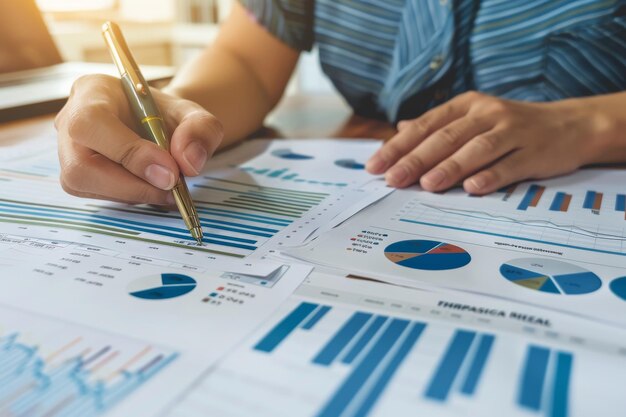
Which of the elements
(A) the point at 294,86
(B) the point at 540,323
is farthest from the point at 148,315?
(A) the point at 294,86

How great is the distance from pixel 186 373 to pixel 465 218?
0.24 metres

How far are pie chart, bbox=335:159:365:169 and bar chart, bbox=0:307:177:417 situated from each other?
33 cm

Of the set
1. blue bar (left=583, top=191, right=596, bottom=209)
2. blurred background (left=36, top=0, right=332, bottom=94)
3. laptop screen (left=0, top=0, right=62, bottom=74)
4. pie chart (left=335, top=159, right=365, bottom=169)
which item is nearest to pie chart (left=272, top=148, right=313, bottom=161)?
pie chart (left=335, top=159, right=365, bottom=169)

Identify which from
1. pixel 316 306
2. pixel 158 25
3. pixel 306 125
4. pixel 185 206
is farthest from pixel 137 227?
pixel 158 25

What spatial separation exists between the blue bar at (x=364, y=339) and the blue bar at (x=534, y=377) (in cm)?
6

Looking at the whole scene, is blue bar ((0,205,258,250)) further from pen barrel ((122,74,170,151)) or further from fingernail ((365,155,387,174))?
fingernail ((365,155,387,174))

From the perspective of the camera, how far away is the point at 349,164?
21.8 inches

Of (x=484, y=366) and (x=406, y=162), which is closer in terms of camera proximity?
(x=484, y=366)

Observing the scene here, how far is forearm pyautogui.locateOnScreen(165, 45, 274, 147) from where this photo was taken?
2.09 feet

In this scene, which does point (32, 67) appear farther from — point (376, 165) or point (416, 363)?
point (416, 363)

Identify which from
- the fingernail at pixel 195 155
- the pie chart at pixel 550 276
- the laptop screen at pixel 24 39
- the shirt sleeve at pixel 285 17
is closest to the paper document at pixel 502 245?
the pie chart at pixel 550 276

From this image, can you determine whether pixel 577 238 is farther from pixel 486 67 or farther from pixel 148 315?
pixel 486 67

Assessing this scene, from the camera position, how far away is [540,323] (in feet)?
0.86

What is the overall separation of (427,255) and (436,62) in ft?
1.35
